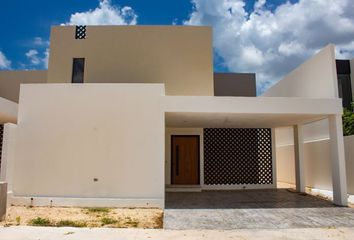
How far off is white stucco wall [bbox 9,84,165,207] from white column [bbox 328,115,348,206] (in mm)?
5112

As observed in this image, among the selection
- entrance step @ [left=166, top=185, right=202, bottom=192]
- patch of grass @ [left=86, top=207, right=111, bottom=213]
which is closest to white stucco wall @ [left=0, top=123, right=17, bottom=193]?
patch of grass @ [left=86, top=207, right=111, bottom=213]

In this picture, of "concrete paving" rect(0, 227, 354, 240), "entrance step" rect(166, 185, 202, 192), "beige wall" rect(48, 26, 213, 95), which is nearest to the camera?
"concrete paving" rect(0, 227, 354, 240)

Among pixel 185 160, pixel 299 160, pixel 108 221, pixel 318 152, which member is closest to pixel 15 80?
pixel 185 160

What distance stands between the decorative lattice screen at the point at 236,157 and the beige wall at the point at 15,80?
1044 cm

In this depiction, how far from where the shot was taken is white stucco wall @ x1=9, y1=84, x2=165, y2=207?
27.8 feet

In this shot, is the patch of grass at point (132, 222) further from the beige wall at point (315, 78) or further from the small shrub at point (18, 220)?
the beige wall at point (315, 78)

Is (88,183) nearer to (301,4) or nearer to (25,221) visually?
(25,221)

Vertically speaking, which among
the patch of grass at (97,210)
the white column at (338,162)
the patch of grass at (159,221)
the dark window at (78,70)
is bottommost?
the patch of grass at (159,221)

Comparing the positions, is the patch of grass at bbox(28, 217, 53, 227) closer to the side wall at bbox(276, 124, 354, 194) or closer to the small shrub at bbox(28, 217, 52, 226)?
the small shrub at bbox(28, 217, 52, 226)

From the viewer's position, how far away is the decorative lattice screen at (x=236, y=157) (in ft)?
42.4

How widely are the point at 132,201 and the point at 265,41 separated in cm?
955

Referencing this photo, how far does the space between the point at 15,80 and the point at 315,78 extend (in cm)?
1561

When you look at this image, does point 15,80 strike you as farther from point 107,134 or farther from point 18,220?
point 18,220

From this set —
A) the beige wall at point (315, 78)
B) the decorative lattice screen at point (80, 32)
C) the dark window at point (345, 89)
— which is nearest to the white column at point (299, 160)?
the beige wall at point (315, 78)
